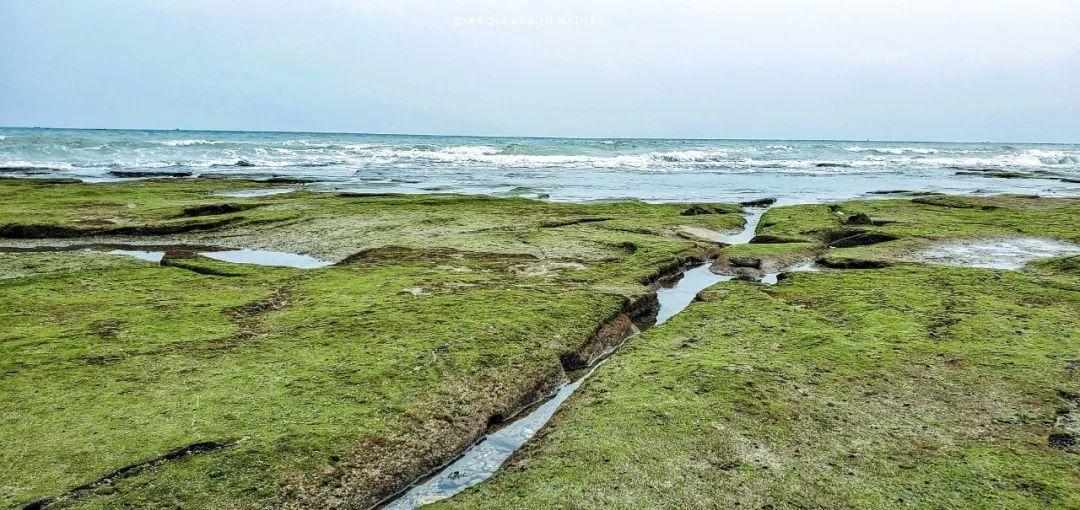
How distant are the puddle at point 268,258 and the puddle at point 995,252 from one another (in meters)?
13.4

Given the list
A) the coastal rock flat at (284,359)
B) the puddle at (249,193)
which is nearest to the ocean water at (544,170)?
the puddle at (249,193)

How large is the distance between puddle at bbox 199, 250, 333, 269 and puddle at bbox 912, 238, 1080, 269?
13.4 metres

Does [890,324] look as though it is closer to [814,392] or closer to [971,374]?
[971,374]

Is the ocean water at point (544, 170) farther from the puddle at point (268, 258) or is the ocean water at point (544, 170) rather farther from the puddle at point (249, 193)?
the puddle at point (268, 258)

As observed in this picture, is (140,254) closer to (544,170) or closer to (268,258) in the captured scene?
(268,258)

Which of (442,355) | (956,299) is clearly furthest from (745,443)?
(956,299)

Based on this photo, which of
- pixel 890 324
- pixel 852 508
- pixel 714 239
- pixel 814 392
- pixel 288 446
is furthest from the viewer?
pixel 714 239

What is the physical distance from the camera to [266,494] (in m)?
5.39

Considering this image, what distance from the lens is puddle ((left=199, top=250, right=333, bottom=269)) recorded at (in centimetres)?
1535

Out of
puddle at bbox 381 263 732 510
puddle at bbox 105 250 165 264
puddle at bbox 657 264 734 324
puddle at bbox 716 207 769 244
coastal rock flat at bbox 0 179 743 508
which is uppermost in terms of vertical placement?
coastal rock flat at bbox 0 179 743 508


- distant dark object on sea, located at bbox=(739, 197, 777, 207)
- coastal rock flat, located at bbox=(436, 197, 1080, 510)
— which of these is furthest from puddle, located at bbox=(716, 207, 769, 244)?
coastal rock flat, located at bbox=(436, 197, 1080, 510)

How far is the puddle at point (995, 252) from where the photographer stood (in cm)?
1460

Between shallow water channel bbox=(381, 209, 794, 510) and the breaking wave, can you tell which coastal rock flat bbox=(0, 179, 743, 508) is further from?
the breaking wave

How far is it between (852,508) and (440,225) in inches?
635
